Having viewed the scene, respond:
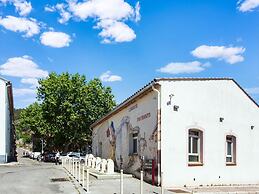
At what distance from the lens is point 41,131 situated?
51.7m

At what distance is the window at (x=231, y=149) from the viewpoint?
19.1 meters

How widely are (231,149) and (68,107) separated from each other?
33.8 m

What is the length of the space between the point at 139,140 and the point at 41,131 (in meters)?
34.1

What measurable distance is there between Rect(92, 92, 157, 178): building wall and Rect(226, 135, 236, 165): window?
3.99 m

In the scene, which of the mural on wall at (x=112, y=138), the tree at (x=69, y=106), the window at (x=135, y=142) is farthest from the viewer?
the tree at (x=69, y=106)

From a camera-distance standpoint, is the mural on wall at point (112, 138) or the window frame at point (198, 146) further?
the mural on wall at point (112, 138)

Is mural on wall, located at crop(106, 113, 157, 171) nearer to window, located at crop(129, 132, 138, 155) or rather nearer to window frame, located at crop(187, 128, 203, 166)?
window, located at crop(129, 132, 138, 155)

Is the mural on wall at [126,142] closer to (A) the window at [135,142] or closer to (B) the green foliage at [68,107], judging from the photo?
(A) the window at [135,142]

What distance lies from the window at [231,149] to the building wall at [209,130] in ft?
0.63

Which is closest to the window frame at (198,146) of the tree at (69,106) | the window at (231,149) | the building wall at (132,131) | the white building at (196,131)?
the white building at (196,131)

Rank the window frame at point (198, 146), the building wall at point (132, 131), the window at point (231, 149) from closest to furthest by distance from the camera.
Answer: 1. the window frame at point (198, 146)
2. the building wall at point (132, 131)
3. the window at point (231, 149)

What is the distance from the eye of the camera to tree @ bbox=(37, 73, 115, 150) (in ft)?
167

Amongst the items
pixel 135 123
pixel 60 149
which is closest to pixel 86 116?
pixel 60 149

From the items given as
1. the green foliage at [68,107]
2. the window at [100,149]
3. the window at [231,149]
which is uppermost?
the green foliage at [68,107]
